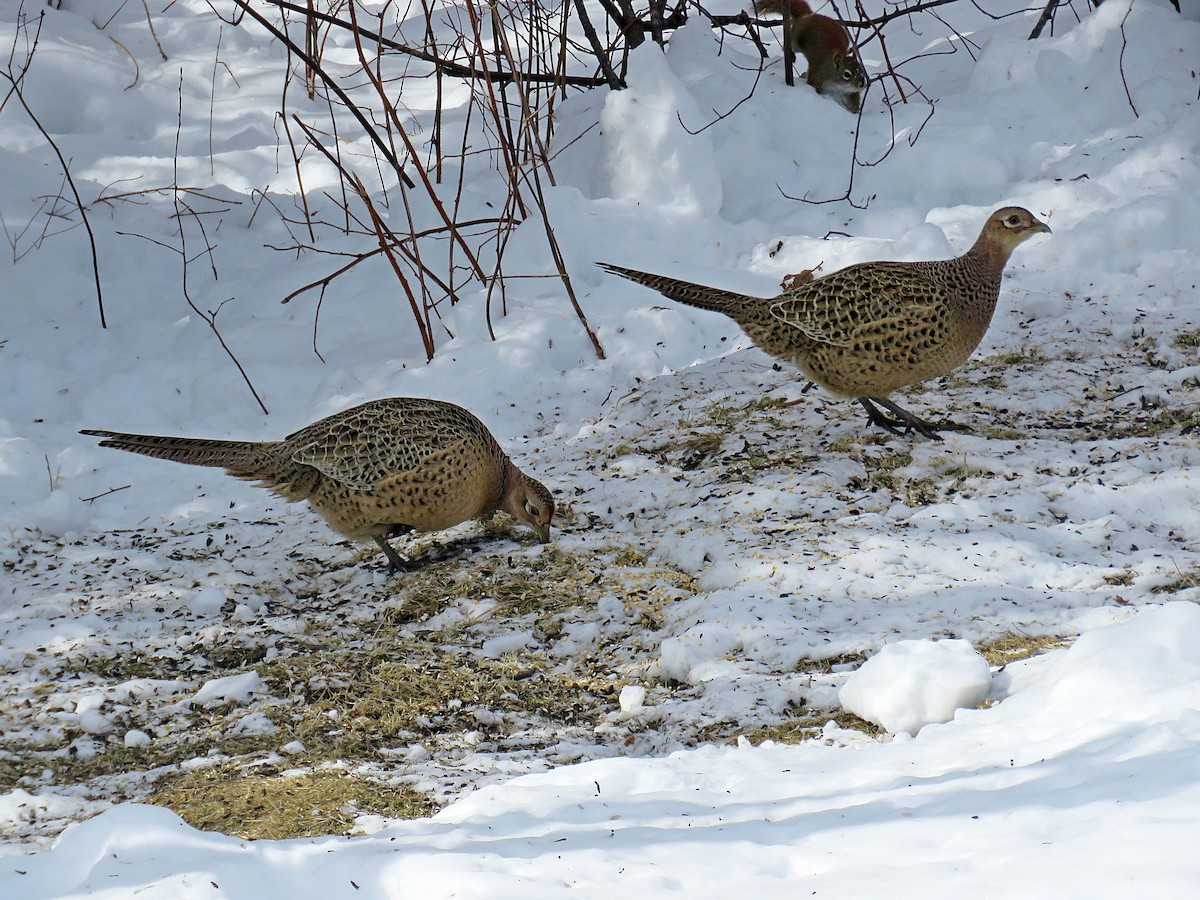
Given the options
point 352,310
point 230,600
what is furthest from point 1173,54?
point 230,600

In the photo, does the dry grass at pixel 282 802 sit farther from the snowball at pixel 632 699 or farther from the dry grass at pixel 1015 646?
the dry grass at pixel 1015 646

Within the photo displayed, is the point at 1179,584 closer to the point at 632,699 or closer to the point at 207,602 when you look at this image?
the point at 632,699

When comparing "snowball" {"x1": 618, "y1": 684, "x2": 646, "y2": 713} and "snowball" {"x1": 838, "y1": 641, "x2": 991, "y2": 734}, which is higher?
"snowball" {"x1": 838, "y1": 641, "x2": 991, "y2": 734}

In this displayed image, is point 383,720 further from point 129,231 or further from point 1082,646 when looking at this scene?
point 129,231

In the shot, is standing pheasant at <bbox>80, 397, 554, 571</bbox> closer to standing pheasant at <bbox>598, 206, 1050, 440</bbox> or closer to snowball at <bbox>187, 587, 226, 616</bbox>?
snowball at <bbox>187, 587, 226, 616</bbox>

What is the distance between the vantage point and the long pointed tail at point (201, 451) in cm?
462

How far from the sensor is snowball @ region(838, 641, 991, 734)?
2797mm

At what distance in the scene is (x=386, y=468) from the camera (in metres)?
4.51

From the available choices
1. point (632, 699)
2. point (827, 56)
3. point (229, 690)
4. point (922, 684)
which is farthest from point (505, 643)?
point (827, 56)

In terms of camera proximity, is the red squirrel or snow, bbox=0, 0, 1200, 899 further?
the red squirrel

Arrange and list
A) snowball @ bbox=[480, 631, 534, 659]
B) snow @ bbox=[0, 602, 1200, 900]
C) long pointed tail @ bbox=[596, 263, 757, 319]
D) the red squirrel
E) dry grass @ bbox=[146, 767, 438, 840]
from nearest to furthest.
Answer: snow @ bbox=[0, 602, 1200, 900]
dry grass @ bbox=[146, 767, 438, 840]
snowball @ bbox=[480, 631, 534, 659]
long pointed tail @ bbox=[596, 263, 757, 319]
the red squirrel

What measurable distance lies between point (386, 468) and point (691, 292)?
1641 millimetres

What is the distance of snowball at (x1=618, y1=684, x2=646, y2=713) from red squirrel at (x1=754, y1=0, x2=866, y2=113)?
203 inches

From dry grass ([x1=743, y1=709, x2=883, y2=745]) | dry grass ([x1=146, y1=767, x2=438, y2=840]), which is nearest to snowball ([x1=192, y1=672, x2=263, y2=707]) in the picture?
dry grass ([x1=146, y1=767, x2=438, y2=840])
